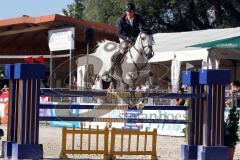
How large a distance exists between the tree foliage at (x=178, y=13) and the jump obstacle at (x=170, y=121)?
115 feet

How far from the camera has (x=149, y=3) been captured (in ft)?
161

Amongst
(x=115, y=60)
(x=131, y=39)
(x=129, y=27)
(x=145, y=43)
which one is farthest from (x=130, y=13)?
(x=115, y=60)

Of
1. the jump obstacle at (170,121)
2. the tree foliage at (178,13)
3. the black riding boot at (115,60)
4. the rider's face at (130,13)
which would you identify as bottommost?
the jump obstacle at (170,121)

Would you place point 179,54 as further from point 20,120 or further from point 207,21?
point 207,21

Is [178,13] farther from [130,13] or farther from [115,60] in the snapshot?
[130,13]

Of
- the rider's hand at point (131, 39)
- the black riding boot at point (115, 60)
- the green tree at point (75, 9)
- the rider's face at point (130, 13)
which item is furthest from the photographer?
the green tree at point (75, 9)

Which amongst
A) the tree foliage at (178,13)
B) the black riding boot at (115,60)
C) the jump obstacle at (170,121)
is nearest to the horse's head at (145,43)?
the black riding boot at (115,60)

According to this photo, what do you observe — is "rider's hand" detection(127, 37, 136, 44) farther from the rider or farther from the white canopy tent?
the white canopy tent

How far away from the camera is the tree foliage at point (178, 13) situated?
159 feet

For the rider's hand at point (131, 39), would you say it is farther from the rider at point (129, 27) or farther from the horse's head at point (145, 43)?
the horse's head at point (145, 43)

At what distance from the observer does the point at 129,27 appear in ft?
43.3

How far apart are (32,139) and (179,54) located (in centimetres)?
1319

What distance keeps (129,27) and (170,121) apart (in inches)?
78.3

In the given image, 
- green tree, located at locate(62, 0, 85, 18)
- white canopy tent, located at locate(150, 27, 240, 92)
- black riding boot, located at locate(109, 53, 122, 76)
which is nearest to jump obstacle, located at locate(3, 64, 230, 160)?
black riding boot, located at locate(109, 53, 122, 76)
